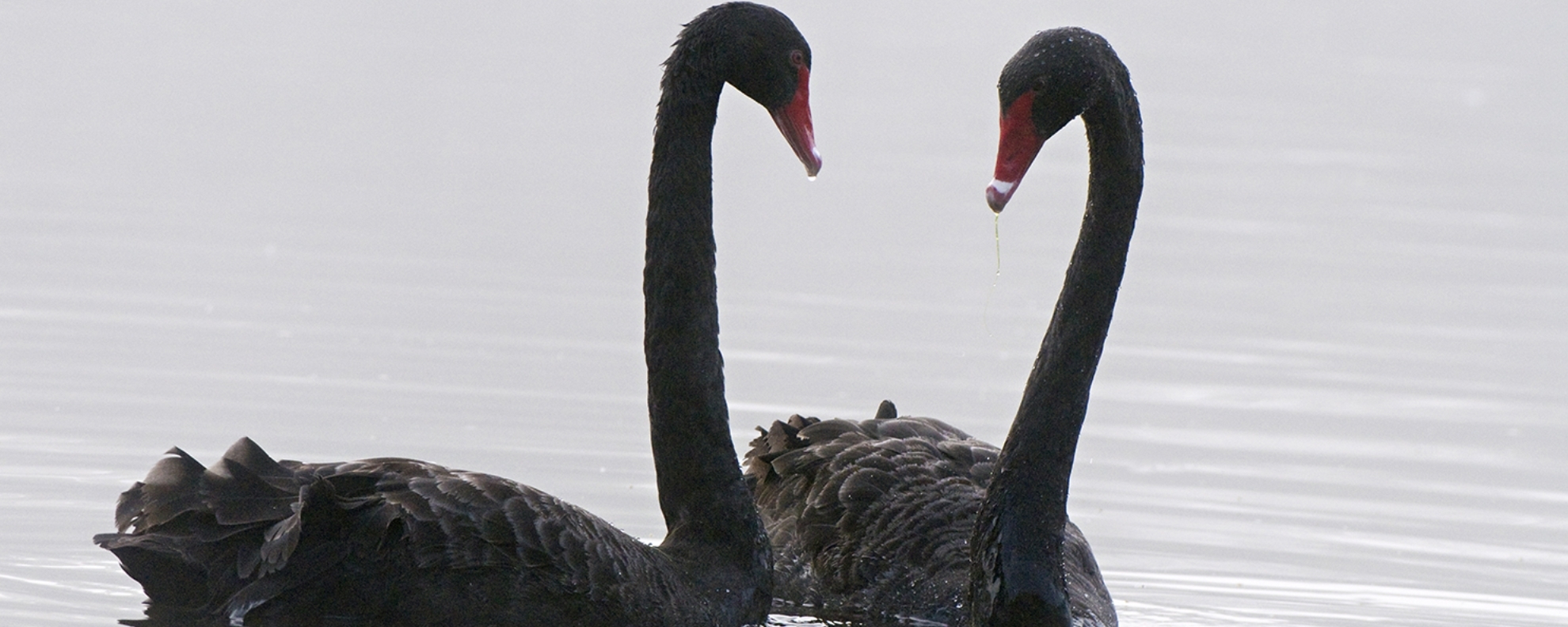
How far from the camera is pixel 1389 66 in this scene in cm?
1984

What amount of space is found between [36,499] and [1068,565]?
10.4 feet

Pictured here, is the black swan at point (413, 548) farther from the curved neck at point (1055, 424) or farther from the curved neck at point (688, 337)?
the curved neck at point (1055, 424)

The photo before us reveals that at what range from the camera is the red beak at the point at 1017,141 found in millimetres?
6043

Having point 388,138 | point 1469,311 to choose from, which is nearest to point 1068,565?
point 1469,311

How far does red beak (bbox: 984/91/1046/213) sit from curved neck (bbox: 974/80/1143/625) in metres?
0.34

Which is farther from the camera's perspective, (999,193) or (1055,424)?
(1055,424)

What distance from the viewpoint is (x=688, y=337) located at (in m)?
6.66

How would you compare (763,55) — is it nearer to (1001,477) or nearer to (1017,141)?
(1017,141)

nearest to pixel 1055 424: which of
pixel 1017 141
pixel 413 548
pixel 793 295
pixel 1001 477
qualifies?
pixel 1001 477

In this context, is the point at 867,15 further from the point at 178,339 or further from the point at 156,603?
the point at 156,603

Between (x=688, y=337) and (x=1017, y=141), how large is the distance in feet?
3.73

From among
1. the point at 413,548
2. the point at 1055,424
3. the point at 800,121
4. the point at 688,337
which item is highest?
the point at 800,121

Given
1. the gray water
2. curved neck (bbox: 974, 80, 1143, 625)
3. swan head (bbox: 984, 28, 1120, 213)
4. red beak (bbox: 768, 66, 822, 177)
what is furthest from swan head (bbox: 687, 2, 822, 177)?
the gray water

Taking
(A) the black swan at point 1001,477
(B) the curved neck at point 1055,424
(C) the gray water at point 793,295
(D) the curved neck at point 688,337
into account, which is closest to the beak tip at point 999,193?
(A) the black swan at point 1001,477
